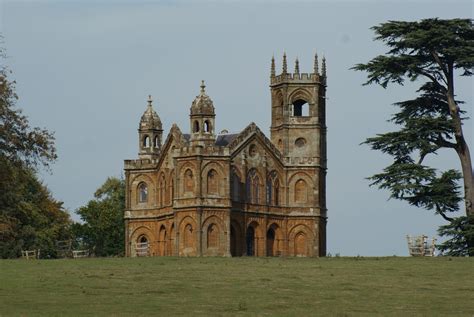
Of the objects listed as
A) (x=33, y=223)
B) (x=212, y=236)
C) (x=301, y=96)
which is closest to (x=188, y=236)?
(x=212, y=236)

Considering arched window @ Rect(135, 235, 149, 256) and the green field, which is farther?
arched window @ Rect(135, 235, 149, 256)

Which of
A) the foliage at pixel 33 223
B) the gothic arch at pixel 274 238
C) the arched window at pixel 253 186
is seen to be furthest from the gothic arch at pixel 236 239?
the foliage at pixel 33 223

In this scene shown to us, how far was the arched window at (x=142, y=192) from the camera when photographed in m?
103

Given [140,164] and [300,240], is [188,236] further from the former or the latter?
[140,164]

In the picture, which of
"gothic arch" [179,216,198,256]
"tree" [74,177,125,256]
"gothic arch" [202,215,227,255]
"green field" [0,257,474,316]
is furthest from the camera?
"tree" [74,177,125,256]

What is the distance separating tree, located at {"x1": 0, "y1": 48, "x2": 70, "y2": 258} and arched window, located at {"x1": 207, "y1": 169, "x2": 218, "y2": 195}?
1224 centimetres

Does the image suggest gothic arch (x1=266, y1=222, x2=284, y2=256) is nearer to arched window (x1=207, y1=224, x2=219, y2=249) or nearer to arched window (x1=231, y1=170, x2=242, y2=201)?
arched window (x1=231, y1=170, x2=242, y2=201)

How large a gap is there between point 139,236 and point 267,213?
10.5m

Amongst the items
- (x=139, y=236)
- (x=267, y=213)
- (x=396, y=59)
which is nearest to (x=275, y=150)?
(x=267, y=213)

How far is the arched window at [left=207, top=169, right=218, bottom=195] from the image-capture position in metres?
94.3

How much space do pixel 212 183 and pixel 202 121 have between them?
4.49m

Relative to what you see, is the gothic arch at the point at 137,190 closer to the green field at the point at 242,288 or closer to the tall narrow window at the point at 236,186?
the tall narrow window at the point at 236,186

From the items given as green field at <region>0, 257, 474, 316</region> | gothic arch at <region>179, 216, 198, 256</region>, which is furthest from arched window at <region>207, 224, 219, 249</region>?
green field at <region>0, 257, 474, 316</region>

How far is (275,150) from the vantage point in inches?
3937
